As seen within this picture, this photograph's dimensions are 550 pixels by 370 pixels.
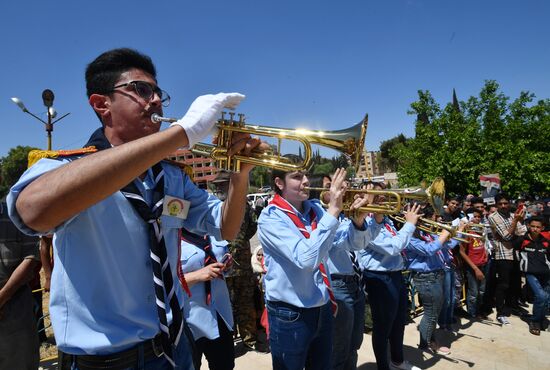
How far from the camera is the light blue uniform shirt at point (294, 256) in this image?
2.88m

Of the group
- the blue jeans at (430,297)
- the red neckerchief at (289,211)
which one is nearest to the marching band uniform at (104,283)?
the red neckerchief at (289,211)

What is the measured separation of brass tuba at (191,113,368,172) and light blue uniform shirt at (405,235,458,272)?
297 centimetres

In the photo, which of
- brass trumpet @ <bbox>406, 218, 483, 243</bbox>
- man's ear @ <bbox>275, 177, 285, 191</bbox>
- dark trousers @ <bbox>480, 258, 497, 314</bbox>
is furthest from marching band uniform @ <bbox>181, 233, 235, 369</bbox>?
dark trousers @ <bbox>480, 258, 497, 314</bbox>

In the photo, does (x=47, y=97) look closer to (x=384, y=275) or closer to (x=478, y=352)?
(x=384, y=275)

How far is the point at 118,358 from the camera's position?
1496 millimetres

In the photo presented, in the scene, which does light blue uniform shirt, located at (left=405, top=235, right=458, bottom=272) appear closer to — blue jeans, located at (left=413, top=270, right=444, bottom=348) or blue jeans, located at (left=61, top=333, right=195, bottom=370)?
blue jeans, located at (left=413, top=270, right=444, bottom=348)

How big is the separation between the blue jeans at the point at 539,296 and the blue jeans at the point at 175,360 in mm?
7022

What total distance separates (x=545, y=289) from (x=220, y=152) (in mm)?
7776

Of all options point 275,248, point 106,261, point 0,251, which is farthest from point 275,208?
point 0,251

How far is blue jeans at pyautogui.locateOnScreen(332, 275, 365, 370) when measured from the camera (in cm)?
365

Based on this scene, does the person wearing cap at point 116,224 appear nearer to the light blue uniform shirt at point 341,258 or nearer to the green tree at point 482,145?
the light blue uniform shirt at point 341,258

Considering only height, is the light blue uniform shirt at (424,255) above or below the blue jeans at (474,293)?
above

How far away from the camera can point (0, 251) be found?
3.38m

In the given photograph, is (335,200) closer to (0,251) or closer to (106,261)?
(106,261)
